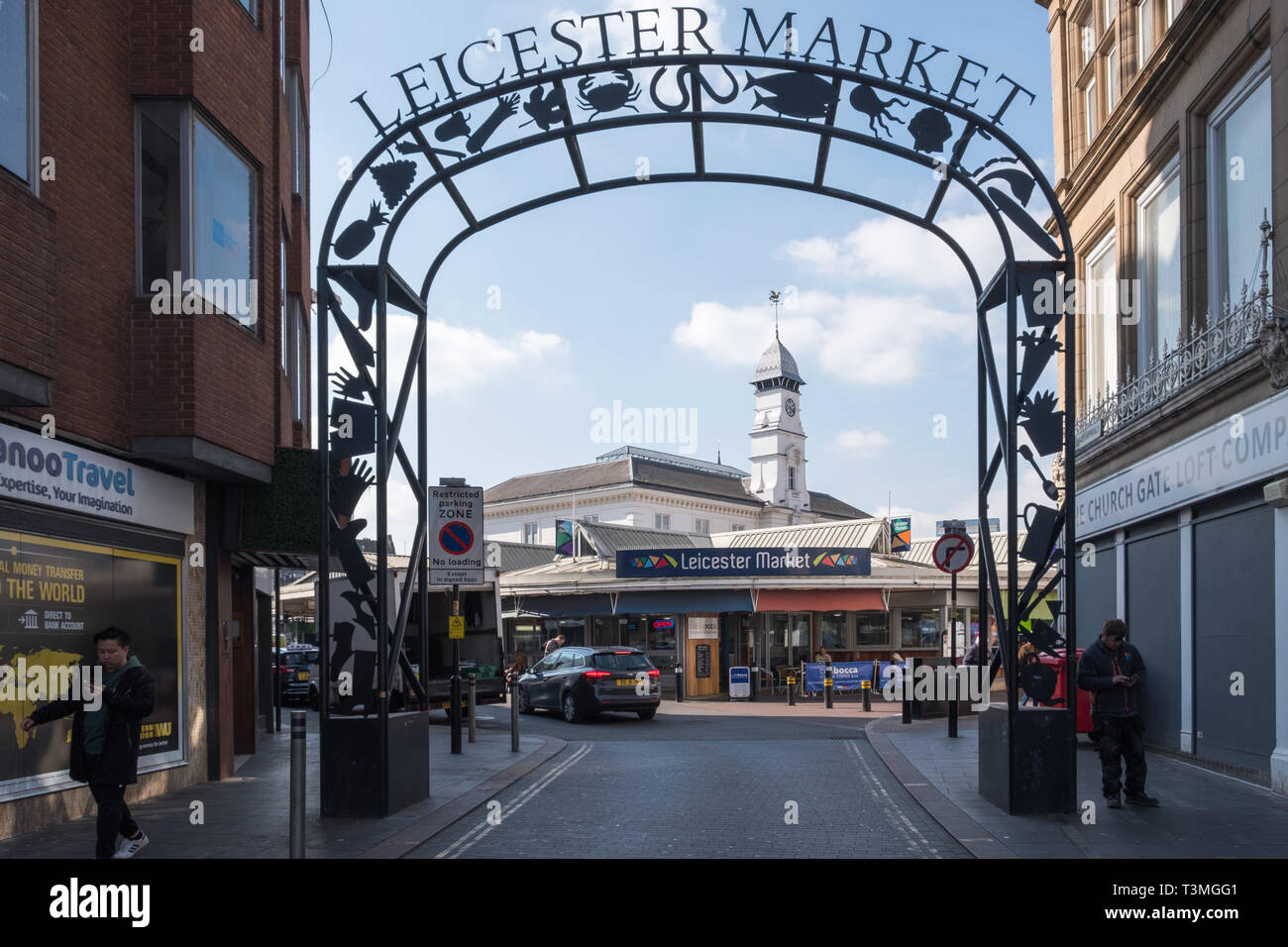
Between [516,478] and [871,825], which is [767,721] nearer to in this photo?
[871,825]

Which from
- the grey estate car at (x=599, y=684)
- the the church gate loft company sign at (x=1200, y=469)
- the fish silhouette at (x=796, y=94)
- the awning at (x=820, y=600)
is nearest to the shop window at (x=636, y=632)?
the awning at (x=820, y=600)

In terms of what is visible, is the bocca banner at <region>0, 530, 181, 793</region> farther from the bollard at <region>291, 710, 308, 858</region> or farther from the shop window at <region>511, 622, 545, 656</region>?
the shop window at <region>511, 622, 545, 656</region>

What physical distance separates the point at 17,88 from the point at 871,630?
90.5ft

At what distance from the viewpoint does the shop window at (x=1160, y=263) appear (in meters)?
15.9

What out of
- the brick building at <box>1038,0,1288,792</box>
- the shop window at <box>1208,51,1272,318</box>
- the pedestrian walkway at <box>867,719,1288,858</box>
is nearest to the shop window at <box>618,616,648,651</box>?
the brick building at <box>1038,0,1288,792</box>

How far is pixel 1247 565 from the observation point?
40.1 feet

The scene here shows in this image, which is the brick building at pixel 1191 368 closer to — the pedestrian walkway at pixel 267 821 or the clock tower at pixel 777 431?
the pedestrian walkway at pixel 267 821

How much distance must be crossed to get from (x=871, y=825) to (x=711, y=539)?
52441mm

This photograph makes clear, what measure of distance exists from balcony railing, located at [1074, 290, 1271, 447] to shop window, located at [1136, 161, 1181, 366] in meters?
0.36

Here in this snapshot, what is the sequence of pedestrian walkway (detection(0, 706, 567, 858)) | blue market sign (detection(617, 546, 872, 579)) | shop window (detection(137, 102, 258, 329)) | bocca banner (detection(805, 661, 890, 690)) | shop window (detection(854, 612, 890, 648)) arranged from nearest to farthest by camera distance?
1. pedestrian walkway (detection(0, 706, 567, 858))
2. shop window (detection(137, 102, 258, 329))
3. bocca banner (detection(805, 661, 890, 690))
4. blue market sign (detection(617, 546, 872, 579))
5. shop window (detection(854, 612, 890, 648))

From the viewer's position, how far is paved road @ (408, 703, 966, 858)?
899 cm

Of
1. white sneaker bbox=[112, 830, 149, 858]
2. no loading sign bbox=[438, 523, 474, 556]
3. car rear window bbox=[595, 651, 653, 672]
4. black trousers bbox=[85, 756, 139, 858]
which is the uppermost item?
no loading sign bbox=[438, 523, 474, 556]

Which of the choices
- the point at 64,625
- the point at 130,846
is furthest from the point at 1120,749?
the point at 64,625

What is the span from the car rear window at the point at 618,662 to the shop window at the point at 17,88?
15.3 meters
